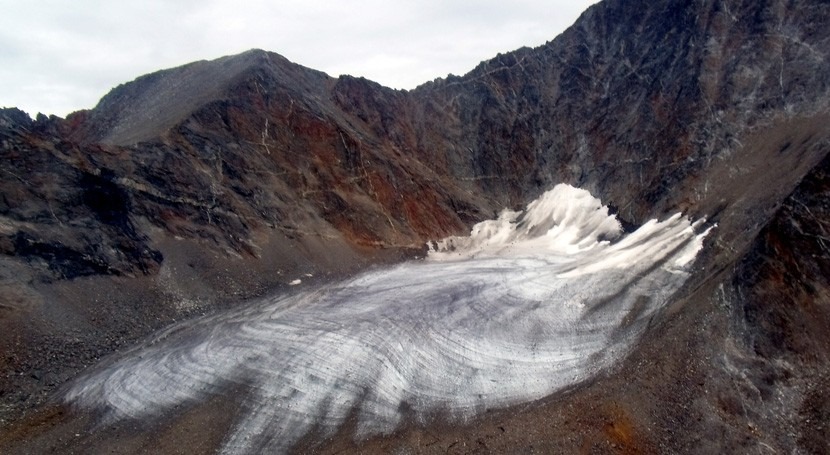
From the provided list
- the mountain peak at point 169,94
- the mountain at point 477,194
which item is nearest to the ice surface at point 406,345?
the mountain at point 477,194

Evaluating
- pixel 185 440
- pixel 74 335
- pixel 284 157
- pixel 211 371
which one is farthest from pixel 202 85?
pixel 185 440

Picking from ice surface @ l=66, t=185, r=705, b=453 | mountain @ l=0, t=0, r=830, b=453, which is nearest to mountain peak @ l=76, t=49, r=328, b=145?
mountain @ l=0, t=0, r=830, b=453

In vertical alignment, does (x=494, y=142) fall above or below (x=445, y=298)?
above

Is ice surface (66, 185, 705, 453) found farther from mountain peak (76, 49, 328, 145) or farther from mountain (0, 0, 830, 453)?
mountain peak (76, 49, 328, 145)

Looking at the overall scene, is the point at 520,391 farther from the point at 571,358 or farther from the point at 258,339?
the point at 258,339

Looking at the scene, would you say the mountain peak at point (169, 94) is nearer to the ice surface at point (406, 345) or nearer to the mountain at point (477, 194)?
the mountain at point (477, 194)

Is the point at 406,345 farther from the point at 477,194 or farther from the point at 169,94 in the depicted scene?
the point at 169,94

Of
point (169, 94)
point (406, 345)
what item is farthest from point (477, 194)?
point (169, 94)
